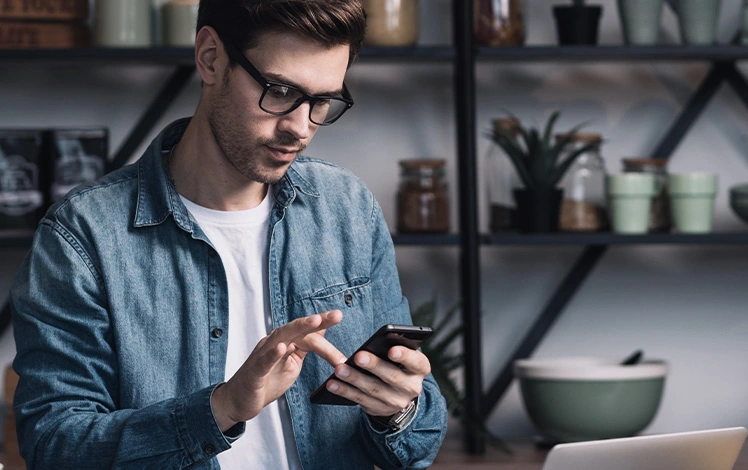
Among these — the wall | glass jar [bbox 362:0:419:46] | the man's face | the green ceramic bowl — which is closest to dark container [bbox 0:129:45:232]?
the wall

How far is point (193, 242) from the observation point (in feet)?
4.47

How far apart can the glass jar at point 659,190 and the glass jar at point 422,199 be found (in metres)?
0.45

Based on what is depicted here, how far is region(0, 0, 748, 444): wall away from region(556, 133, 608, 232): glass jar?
0.78 feet

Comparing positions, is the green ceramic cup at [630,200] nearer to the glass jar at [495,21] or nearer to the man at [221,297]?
the glass jar at [495,21]

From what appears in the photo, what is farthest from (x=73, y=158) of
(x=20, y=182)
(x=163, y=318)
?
(x=163, y=318)

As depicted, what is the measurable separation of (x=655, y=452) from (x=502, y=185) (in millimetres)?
1234

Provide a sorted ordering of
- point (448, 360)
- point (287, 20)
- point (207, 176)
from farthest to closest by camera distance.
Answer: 1. point (448, 360)
2. point (207, 176)
3. point (287, 20)

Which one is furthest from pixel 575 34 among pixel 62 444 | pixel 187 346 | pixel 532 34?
pixel 62 444

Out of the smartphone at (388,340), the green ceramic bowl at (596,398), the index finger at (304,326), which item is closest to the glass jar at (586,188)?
the green ceramic bowl at (596,398)

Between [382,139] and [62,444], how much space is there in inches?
55.9

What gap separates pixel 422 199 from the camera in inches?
88.5

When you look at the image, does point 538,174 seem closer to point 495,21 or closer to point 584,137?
point 584,137

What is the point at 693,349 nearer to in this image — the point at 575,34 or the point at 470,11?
the point at 575,34

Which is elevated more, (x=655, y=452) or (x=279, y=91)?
(x=279, y=91)
